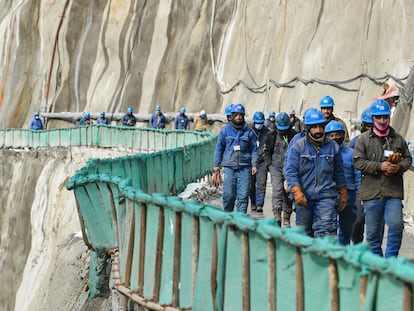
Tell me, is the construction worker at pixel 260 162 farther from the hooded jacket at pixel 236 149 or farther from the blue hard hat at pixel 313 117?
the blue hard hat at pixel 313 117

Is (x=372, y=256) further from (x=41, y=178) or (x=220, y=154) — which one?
(x=41, y=178)

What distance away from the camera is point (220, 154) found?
44.5 ft

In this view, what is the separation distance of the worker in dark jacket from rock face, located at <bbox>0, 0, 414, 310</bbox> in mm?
5784

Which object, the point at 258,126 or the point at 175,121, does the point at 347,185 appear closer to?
the point at 258,126

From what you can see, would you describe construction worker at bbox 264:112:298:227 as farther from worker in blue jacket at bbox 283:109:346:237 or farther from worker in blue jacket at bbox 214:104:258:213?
worker in blue jacket at bbox 283:109:346:237

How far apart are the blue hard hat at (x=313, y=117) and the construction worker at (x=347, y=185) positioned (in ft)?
4.35

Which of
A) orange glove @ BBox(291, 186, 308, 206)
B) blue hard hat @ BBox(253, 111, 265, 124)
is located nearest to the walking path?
blue hard hat @ BBox(253, 111, 265, 124)

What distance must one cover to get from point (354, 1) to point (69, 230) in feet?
37.8

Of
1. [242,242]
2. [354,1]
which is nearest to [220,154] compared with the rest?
[242,242]

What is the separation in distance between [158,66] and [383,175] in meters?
35.0

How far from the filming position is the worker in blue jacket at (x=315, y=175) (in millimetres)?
9500

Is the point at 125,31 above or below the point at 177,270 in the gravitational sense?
above

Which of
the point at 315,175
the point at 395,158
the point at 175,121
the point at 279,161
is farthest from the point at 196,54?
the point at 395,158

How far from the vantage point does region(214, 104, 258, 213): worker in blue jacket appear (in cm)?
1341
